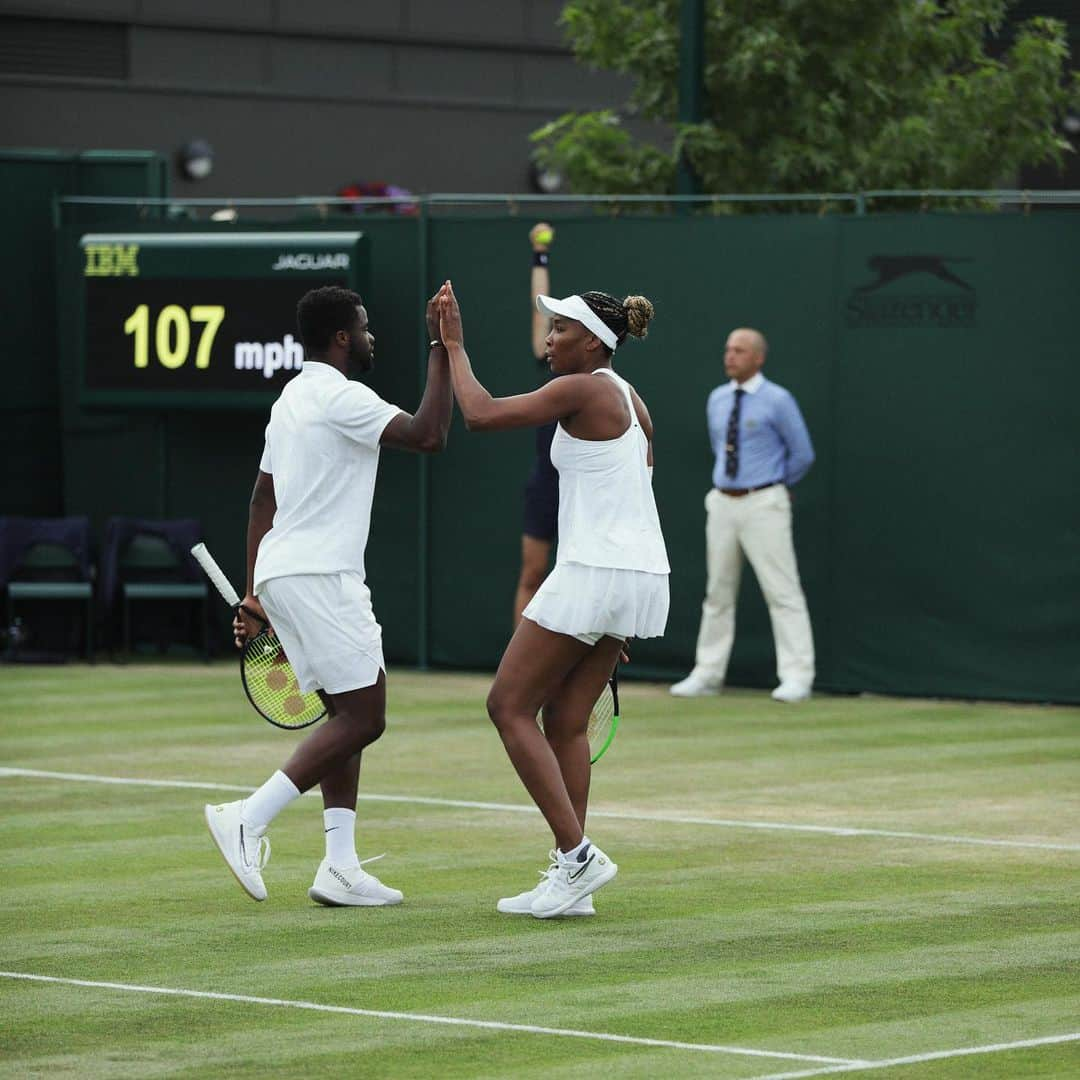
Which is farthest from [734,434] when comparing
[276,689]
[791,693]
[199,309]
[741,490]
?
[276,689]

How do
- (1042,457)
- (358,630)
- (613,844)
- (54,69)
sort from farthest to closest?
(54,69) → (1042,457) → (613,844) → (358,630)

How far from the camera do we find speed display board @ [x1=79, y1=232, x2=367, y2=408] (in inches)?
711

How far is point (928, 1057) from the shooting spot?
21.9 ft

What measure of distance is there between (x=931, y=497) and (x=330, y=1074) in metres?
10.5

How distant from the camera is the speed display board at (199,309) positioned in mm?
18062

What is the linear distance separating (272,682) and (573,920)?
155 centimetres

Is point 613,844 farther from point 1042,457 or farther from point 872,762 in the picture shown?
point 1042,457

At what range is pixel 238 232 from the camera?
61.0ft

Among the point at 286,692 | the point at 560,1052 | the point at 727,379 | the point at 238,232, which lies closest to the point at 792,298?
the point at 727,379

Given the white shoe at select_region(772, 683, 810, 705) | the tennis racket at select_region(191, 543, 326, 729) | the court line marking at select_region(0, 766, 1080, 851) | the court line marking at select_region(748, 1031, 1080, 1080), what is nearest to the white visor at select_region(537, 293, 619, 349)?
the tennis racket at select_region(191, 543, 326, 729)

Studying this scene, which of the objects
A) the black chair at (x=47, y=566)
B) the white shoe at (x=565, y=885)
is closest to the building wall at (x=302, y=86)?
the black chair at (x=47, y=566)

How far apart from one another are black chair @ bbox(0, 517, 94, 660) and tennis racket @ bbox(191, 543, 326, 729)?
8876 millimetres

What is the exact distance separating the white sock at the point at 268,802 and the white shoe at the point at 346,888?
326mm

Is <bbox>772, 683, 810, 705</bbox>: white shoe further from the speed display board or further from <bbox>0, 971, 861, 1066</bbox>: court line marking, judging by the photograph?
<bbox>0, 971, 861, 1066</bbox>: court line marking
